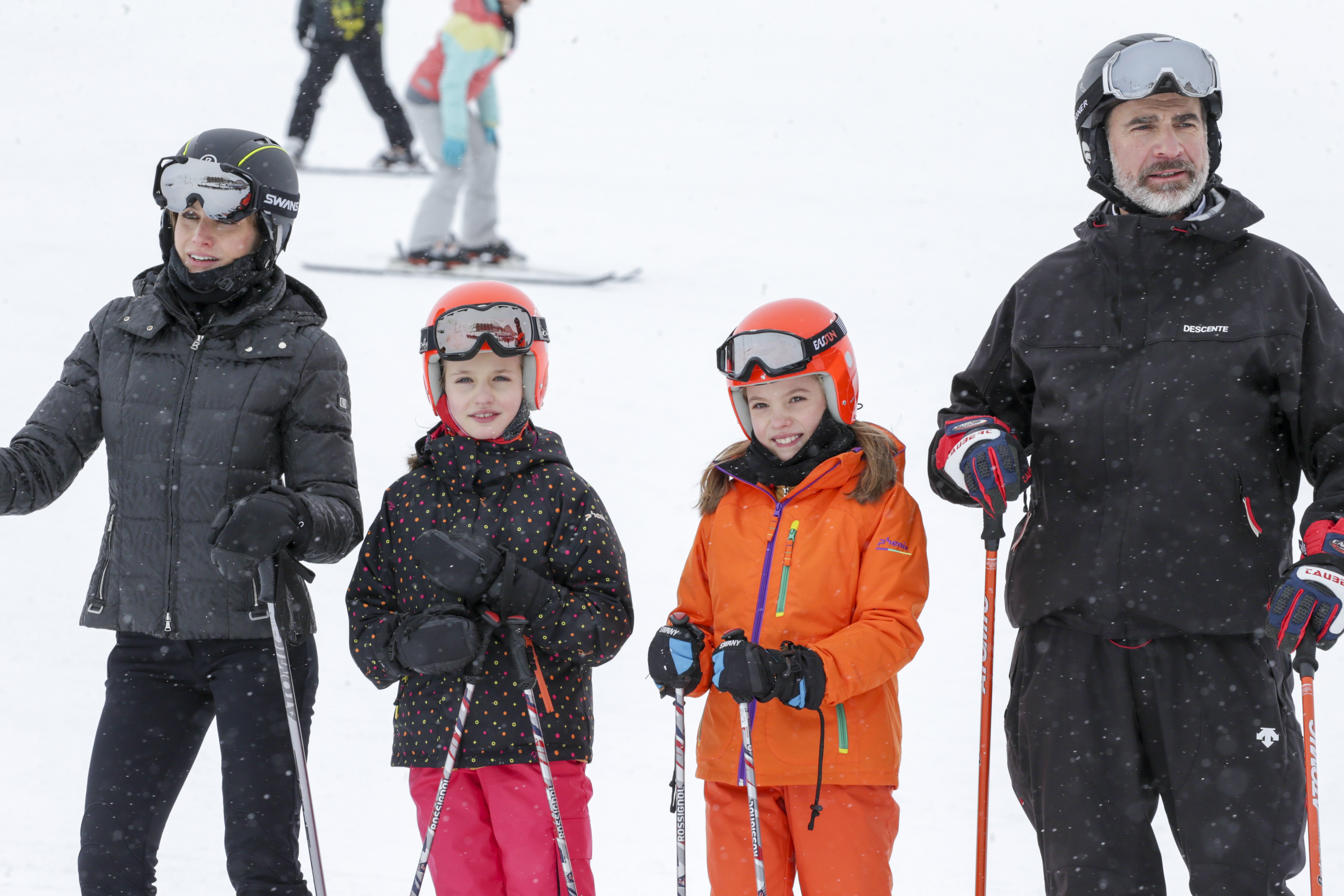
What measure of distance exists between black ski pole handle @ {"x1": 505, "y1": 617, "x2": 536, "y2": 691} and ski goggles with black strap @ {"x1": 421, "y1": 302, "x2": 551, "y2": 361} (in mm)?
607

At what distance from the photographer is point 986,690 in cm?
282

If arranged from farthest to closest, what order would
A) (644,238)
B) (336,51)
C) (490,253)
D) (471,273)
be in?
1. (336,51)
2. (644,238)
3. (490,253)
4. (471,273)

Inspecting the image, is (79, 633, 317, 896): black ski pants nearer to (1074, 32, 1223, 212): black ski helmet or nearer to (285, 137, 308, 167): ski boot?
(1074, 32, 1223, 212): black ski helmet

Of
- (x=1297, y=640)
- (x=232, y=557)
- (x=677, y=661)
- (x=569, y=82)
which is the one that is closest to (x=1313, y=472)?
(x=1297, y=640)

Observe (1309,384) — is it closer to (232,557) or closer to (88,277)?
Result: (232,557)

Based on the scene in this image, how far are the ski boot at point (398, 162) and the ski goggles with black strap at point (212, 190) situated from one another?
9897 mm

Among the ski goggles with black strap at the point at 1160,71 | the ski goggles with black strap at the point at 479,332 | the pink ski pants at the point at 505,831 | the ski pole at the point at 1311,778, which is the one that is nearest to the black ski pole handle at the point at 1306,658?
the ski pole at the point at 1311,778

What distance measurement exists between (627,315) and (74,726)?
465 cm

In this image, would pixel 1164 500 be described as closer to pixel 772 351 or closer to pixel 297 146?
pixel 772 351

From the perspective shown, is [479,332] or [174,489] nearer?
[174,489]

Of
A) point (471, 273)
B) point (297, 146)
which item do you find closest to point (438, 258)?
point (471, 273)

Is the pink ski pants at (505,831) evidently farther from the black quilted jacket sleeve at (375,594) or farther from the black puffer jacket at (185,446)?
the black puffer jacket at (185,446)

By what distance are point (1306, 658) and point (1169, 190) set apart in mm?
953

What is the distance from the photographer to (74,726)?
15.6 ft
